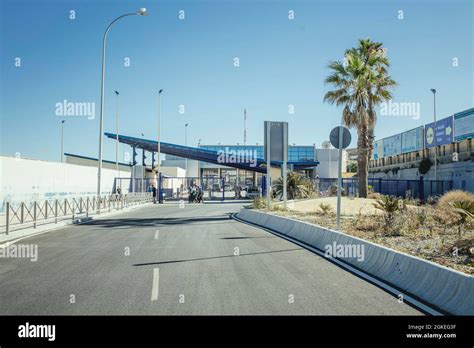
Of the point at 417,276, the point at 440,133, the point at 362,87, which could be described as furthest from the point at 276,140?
the point at 440,133

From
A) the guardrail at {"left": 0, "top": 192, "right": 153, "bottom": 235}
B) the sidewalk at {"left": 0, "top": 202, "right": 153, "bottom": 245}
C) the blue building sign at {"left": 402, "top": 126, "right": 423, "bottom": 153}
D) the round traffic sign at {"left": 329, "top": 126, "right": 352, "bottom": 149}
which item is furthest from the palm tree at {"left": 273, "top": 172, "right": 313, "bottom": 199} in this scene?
the round traffic sign at {"left": 329, "top": 126, "right": 352, "bottom": 149}

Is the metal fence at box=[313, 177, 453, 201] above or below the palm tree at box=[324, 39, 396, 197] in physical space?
below

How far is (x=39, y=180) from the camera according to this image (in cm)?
2859

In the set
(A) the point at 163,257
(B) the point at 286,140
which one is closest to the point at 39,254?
(A) the point at 163,257

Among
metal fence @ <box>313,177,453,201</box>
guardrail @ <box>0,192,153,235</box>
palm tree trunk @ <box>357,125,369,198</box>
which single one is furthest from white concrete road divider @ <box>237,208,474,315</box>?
metal fence @ <box>313,177,453,201</box>

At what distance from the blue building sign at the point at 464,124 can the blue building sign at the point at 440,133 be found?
720 mm

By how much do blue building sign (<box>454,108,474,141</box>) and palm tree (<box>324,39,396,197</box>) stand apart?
37.6ft

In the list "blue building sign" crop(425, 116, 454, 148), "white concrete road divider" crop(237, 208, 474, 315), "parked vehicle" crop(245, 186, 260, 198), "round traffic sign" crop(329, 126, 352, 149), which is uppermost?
"blue building sign" crop(425, 116, 454, 148)

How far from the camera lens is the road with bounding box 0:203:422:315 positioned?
609 cm

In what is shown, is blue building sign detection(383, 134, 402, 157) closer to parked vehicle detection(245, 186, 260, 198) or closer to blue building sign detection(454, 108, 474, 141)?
blue building sign detection(454, 108, 474, 141)

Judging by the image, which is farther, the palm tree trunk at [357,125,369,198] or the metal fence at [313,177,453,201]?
the metal fence at [313,177,453,201]

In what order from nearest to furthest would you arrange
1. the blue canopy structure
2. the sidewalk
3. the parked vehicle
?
the sidewalk < the parked vehicle < the blue canopy structure

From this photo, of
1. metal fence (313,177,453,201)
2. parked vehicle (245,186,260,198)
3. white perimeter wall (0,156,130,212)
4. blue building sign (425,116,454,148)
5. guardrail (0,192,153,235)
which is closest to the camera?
guardrail (0,192,153,235)

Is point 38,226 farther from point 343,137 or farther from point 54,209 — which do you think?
point 343,137
